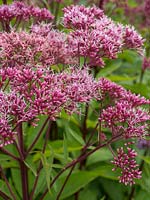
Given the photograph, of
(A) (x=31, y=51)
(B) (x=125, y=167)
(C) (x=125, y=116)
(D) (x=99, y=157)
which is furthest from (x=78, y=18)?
(D) (x=99, y=157)

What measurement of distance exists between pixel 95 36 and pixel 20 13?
1.80 feet

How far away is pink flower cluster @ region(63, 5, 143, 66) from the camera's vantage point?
2.11 metres

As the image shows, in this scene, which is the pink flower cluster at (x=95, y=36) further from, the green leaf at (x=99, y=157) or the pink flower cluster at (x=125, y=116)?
the green leaf at (x=99, y=157)

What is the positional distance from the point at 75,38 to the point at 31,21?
0.62 metres

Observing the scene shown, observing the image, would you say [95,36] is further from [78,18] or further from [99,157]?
[99,157]

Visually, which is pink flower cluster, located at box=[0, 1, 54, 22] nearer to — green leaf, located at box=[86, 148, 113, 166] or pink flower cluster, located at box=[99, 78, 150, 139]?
pink flower cluster, located at box=[99, 78, 150, 139]

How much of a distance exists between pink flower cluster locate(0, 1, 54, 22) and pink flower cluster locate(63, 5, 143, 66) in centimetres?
25

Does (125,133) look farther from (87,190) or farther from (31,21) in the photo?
(31,21)

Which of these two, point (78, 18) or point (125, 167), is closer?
point (125, 167)

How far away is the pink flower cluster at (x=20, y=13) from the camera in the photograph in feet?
7.77

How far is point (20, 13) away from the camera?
2.43m

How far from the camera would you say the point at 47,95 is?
70.0 inches

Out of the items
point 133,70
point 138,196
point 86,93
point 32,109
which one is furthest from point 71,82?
point 133,70

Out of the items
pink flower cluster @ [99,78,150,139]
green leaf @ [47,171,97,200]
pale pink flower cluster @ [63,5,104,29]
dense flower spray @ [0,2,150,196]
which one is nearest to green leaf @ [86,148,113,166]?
green leaf @ [47,171,97,200]
